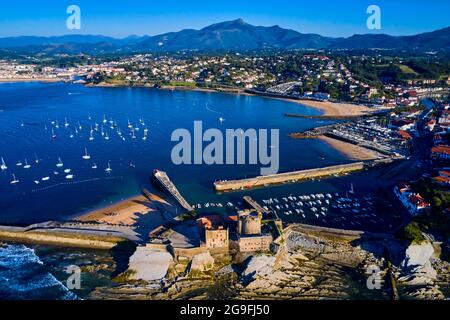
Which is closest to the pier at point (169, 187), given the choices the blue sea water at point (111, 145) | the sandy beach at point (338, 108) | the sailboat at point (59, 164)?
the blue sea water at point (111, 145)

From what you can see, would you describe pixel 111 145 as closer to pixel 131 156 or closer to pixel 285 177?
pixel 131 156

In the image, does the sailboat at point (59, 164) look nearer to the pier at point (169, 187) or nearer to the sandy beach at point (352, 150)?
the pier at point (169, 187)

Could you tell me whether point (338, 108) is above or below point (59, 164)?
above

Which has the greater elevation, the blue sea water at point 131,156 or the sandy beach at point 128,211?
the blue sea water at point 131,156

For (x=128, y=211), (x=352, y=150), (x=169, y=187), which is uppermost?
(x=352, y=150)

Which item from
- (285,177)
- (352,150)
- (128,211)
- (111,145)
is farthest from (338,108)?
(128,211)

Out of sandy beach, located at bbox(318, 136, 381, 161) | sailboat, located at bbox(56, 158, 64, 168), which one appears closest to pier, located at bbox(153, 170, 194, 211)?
sailboat, located at bbox(56, 158, 64, 168)
